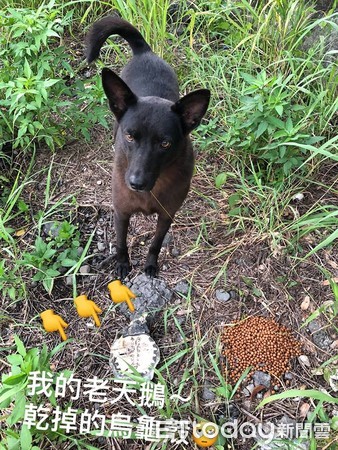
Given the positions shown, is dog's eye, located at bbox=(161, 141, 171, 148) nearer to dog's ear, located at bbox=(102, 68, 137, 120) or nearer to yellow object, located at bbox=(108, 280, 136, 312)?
dog's ear, located at bbox=(102, 68, 137, 120)

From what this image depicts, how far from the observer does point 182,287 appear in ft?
8.45

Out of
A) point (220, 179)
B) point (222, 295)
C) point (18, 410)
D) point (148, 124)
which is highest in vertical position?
point (148, 124)

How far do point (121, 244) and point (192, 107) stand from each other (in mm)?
867

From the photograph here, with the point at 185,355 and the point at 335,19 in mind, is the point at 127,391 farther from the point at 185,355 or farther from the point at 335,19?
the point at 335,19

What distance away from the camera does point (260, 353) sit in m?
2.32

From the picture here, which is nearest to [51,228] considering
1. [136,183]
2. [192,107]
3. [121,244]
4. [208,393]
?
[121,244]

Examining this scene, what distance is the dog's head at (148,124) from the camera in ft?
6.52

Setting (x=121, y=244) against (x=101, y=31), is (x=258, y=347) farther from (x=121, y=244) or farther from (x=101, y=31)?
(x=101, y=31)

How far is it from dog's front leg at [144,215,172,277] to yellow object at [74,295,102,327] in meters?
0.39

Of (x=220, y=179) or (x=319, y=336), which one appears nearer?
(x=319, y=336)

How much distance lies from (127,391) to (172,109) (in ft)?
4.21

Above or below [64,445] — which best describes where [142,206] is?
above

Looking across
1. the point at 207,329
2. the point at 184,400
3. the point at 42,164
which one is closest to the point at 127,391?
the point at 184,400

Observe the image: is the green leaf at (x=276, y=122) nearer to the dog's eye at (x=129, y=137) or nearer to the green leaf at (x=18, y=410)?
the dog's eye at (x=129, y=137)
